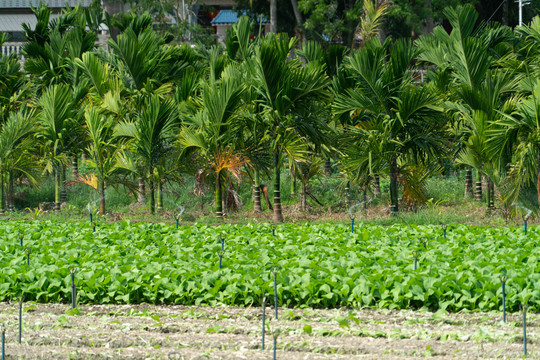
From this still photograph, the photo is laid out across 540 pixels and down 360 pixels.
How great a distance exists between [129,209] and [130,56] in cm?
372

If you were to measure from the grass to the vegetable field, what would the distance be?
327cm

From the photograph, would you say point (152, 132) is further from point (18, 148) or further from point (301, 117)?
point (18, 148)

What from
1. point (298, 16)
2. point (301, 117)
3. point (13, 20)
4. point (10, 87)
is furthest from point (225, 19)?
point (301, 117)

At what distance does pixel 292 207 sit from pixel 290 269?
8.97 meters

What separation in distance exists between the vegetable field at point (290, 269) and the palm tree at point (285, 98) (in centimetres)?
352

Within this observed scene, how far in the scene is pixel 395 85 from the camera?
14602 mm

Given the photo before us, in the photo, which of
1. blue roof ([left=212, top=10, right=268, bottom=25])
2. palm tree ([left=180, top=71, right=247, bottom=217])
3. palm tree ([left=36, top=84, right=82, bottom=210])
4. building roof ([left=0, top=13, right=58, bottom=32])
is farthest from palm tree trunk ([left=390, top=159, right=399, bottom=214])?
building roof ([left=0, top=13, right=58, bottom=32])

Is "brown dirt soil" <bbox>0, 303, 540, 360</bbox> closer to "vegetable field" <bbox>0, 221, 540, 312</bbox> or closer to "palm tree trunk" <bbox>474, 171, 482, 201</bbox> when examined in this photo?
"vegetable field" <bbox>0, 221, 540, 312</bbox>

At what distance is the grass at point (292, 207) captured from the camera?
1432cm

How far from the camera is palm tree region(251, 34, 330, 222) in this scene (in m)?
14.1

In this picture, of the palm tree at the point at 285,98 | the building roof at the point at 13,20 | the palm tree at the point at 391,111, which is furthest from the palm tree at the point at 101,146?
the building roof at the point at 13,20

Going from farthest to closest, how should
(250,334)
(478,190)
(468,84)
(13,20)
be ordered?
(13,20)
(478,190)
(468,84)
(250,334)

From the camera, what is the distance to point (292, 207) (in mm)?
17125

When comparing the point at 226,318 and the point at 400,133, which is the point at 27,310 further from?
the point at 400,133
